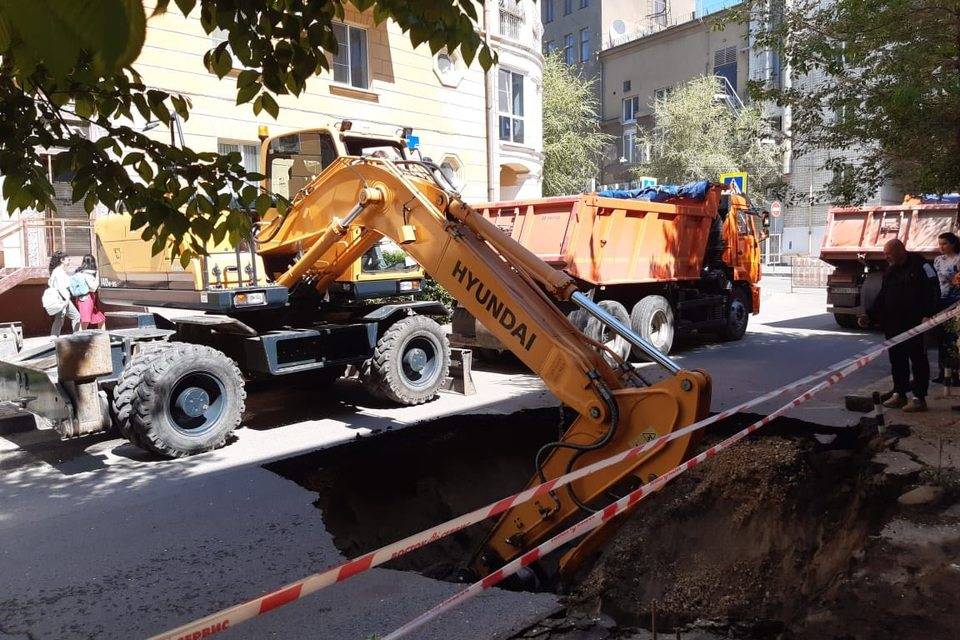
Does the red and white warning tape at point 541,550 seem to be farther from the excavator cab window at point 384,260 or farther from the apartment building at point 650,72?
the apartment building at point 650,72

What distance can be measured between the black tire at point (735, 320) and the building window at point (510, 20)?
40.3ft

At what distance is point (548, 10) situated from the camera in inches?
1870

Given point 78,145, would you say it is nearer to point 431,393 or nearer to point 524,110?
point 431,393

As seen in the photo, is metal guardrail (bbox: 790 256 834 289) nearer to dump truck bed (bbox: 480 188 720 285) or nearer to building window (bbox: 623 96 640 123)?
dump truck bed (bbox: 480 188 720 285)

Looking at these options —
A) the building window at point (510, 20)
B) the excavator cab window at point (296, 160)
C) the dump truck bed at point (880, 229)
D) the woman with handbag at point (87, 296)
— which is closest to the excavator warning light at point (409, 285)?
the excavator cab window at point (296, 160)

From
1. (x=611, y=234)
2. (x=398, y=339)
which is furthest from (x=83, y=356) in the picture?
(x=611, y=234)

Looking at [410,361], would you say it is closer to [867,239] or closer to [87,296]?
[87,296]

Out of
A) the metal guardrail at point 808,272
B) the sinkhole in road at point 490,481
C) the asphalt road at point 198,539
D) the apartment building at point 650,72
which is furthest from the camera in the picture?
the apartment building at point 650,72

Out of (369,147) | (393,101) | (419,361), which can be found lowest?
(419,361)

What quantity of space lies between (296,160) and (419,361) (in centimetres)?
264

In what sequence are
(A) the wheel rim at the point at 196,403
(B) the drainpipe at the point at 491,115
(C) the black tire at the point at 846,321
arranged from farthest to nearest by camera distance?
(B) the drainpipe at the point at 491,115
(C) the black tire at the point at 846,321
(A) the wheel rim at the point at 196,403

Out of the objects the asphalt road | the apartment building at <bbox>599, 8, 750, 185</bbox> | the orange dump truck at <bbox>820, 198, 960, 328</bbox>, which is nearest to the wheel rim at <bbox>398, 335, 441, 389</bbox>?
the asphalt road

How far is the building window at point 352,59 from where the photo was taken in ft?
56.0

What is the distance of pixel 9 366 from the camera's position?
6574mm
